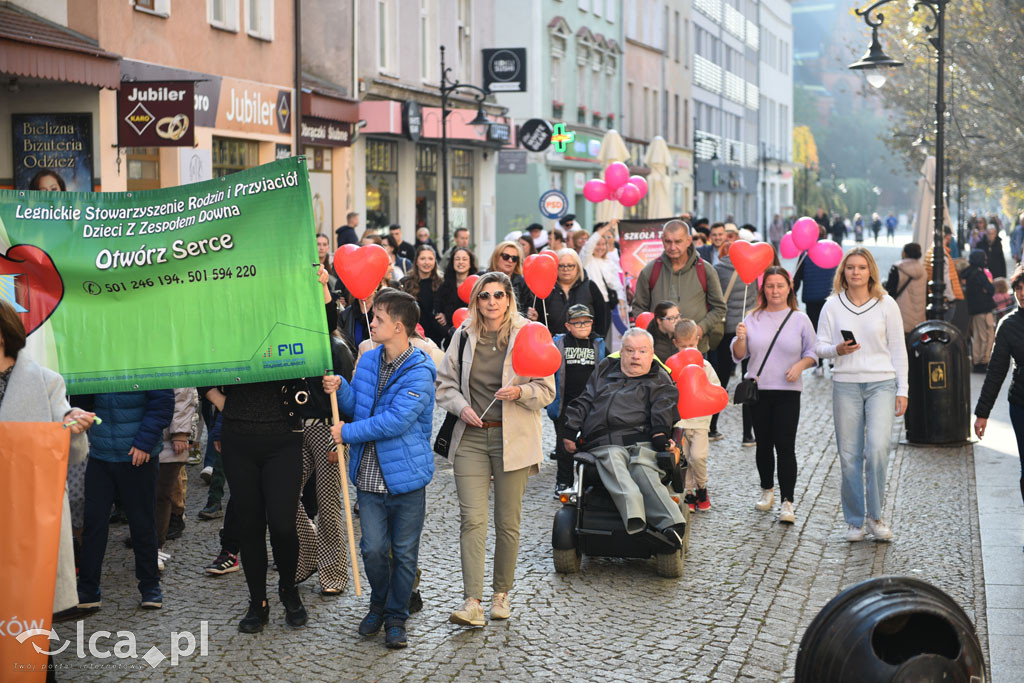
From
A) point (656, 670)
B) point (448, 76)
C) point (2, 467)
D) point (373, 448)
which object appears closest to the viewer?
point (2, 467)

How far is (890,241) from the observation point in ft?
300

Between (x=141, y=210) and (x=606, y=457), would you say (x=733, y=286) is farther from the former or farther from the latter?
(x=141, y=210)

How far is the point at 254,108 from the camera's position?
869 inches

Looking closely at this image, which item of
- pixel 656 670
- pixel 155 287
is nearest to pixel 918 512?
pixel 656 670

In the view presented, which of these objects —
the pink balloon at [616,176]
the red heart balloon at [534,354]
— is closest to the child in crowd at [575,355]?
the red heart balloon at [534,354]

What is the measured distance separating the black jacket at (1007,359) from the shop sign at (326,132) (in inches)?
693

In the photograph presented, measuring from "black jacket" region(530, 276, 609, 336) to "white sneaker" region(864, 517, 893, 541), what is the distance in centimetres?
343

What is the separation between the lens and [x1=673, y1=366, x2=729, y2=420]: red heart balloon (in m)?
8.86

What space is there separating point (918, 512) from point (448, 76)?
23.5 metres

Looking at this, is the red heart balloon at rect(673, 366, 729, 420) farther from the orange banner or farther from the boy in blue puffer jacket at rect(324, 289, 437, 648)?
the orange banner

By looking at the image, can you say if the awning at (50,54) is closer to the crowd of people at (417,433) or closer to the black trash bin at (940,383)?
the crowd of people at (417,433)

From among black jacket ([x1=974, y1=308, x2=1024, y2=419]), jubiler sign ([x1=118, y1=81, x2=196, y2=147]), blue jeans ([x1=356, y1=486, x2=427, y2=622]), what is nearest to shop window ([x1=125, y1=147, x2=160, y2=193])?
jubiler sign ([x1=118, y1=81, x2=196, y2=147])

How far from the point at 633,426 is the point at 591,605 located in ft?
4.42

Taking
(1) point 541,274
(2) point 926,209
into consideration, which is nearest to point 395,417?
(1) point 541,274
